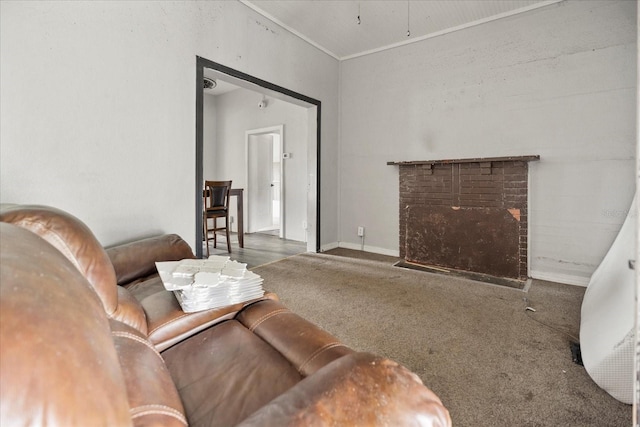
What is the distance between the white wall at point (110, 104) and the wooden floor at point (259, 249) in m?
1.35

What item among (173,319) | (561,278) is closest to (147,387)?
(173,319)

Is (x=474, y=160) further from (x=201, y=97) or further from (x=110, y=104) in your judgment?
(x=110, y=104)

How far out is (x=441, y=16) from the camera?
3438mm

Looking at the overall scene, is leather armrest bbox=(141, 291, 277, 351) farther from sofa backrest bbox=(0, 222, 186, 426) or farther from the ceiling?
the ceiling

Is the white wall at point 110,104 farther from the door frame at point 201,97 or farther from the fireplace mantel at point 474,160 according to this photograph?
the fireplace mantel at point 474,160

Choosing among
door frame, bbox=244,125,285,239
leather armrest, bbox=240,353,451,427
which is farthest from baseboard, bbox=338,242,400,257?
leather armrest, bbox=240,353,451,427

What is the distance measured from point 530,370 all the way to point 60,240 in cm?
220

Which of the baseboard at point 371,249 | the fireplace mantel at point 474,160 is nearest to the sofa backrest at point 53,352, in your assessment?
the fireplace mantel at point 474,160

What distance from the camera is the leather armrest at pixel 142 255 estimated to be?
168 centimetres

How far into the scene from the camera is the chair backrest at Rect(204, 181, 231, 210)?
4.41 metres

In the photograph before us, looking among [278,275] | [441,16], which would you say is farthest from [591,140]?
[278,275]

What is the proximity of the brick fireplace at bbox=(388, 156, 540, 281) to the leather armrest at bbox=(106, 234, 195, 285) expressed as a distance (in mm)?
2825

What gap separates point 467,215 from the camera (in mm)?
3535

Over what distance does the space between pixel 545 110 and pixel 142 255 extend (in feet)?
12.7
